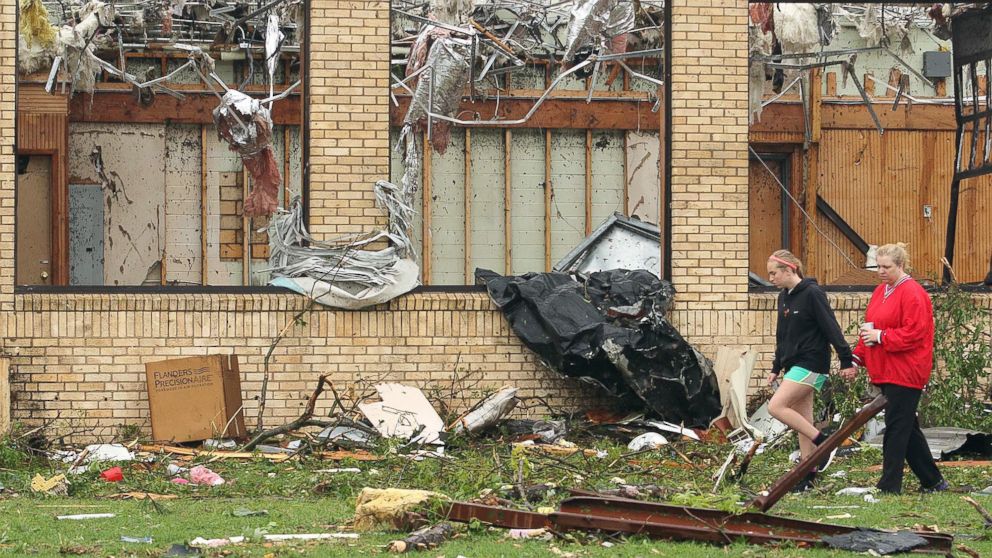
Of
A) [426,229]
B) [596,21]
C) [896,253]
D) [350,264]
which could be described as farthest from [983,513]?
[426,229]

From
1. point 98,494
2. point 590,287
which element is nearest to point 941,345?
point 590,287

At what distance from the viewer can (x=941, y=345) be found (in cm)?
1253

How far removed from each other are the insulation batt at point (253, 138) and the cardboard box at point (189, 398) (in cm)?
185

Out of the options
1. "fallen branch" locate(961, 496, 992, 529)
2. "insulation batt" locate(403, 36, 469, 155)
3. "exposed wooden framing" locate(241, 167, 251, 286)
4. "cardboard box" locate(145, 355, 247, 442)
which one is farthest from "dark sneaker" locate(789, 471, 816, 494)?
"exposed wooden framing" locate(241, 167, 251, 286)

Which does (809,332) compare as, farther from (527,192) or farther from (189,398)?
(527,192)

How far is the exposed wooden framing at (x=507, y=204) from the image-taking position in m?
19.1

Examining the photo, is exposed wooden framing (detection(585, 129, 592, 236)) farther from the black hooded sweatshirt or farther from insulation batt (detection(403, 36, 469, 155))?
the black hooded sweatshirt

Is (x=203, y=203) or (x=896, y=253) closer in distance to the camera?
(x=896, y=253)

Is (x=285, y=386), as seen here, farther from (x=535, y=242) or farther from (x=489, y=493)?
(x=535, y=242)

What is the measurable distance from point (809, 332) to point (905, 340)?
27.7 inches

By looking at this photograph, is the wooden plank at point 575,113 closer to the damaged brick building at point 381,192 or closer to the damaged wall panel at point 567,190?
the damaged brick building at point 381,192

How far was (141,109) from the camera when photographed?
18469 mm

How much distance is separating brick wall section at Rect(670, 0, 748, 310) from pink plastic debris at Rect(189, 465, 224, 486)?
488 cm

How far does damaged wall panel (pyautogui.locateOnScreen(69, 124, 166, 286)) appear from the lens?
18.6m
